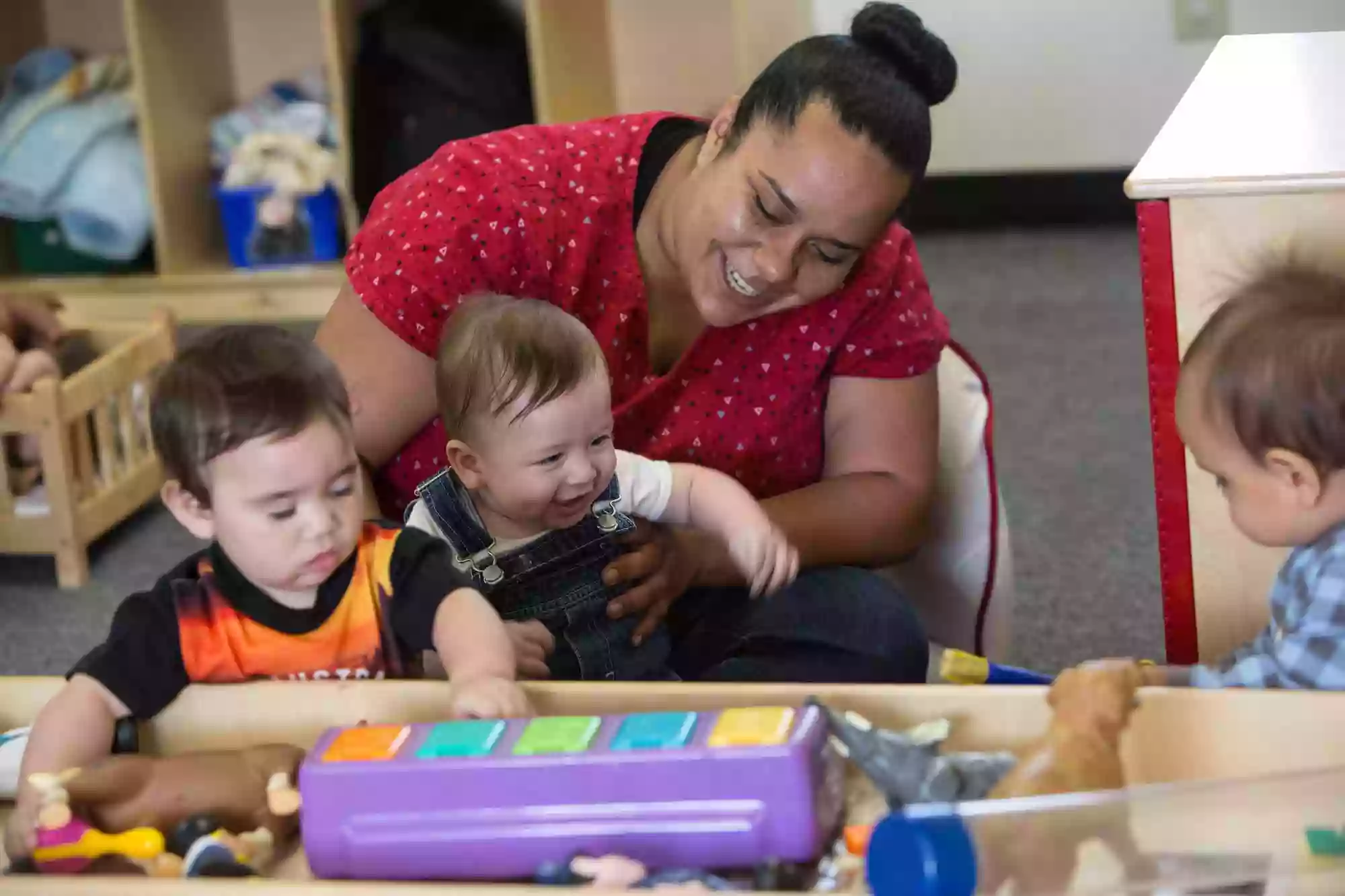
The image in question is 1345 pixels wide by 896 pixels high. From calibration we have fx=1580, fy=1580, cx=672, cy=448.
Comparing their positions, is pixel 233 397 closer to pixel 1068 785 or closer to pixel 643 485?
pixel 643 485

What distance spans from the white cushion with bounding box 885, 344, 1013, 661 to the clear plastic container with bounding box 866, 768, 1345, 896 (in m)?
0.68

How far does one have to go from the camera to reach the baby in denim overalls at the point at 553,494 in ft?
3.51

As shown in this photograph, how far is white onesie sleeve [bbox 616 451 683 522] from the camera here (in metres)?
1.16

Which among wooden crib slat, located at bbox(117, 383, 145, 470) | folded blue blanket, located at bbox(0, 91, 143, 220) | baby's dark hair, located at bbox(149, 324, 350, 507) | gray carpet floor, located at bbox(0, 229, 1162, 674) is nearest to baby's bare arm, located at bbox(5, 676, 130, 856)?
baby's dark hair, located at bbox(149, 324, 350, 507)

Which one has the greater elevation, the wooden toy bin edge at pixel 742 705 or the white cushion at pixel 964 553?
the wooden toy bin edge at pixel 742 705

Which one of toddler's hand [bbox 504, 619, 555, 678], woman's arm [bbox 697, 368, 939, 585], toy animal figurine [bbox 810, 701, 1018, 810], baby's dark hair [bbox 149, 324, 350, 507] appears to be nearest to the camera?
toy animal figurine [bbox 810, 701, 1018, 810]

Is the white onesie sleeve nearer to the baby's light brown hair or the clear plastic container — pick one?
the baby's light brown hair

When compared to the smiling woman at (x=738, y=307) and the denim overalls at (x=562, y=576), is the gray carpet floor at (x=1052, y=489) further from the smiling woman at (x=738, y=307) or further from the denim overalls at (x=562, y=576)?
the denim overalls at (x=562, y=576)

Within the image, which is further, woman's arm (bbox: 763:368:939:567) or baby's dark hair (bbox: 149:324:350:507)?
woman's arm (bbox: 763:368:939:567)

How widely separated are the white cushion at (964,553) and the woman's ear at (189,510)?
0.67 metres

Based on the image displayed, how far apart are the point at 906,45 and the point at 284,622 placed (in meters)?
0.62

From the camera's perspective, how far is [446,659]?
92cm

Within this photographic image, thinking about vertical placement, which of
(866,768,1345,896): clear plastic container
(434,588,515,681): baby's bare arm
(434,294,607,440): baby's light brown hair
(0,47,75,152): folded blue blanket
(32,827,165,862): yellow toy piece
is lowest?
(32,827,165,862): yellow toy piece

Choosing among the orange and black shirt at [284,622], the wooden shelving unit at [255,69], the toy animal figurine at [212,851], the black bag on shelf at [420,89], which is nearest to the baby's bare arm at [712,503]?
the orange and black shirt at [284,622]
